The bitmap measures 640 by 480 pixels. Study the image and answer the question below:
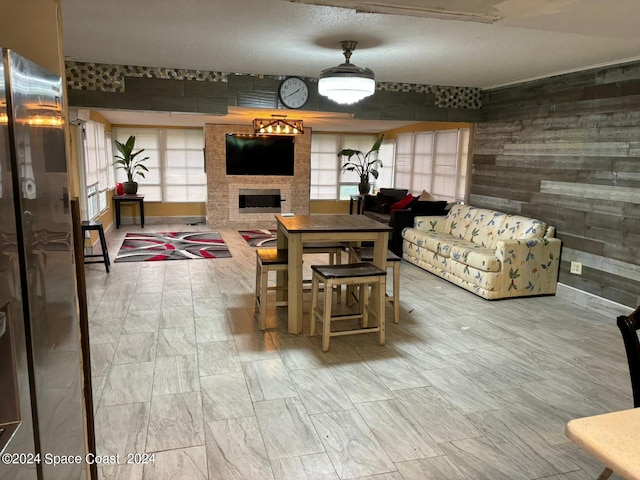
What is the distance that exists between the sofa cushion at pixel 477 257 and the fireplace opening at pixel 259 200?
16.6 feet

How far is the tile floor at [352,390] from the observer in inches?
Answer: 84.9

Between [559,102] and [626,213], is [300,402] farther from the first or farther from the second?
[559,102]

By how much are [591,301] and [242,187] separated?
664cm

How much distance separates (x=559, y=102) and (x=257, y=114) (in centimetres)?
427

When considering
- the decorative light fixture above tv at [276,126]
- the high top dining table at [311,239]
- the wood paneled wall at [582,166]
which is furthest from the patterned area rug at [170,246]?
the wood paneled wall at [582,166]

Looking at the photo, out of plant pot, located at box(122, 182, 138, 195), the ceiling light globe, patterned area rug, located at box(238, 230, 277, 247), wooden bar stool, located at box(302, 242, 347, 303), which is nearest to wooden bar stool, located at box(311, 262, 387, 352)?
wooden bar stool, located at box(302, 242, 347, 303)

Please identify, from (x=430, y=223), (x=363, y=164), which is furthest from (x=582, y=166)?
(x=363, y=164)

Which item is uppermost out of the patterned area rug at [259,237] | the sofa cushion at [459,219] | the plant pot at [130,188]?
the plant pot at [130,188]

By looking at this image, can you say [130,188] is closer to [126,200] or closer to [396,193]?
[126,200]

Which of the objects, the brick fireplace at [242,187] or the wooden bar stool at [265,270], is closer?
the wooden bar stool at [265,270]

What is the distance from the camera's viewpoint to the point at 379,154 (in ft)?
33.4

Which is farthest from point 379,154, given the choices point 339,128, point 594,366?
point 594,366

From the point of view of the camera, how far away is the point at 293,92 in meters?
5.23

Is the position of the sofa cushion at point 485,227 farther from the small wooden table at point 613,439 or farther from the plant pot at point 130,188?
the plant pot at point 130,188
